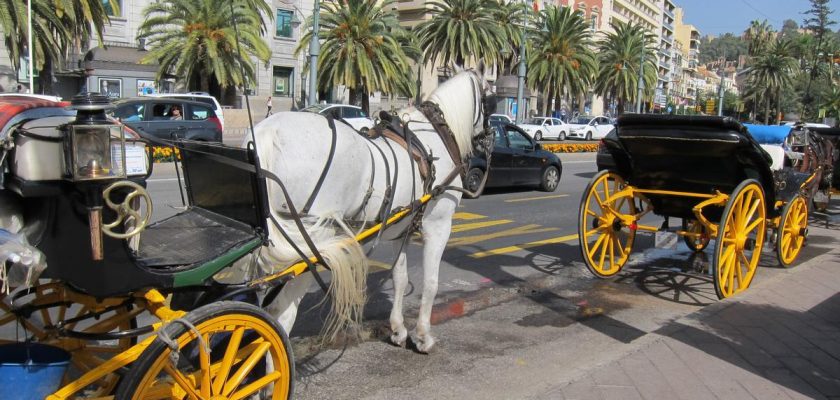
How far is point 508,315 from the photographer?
5590mm

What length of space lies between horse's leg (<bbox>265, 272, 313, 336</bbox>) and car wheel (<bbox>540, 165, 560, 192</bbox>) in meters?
11.4

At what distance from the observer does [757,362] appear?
421cm

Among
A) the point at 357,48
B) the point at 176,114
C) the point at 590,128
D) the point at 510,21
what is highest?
the point at 510,21

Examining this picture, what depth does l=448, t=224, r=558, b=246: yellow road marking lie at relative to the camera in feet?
27.5

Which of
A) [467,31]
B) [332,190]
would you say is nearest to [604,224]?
[332,190]

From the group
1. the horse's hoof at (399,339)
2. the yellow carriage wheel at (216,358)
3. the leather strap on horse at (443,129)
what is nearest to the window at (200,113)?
the leather strap on horse at (443,129)

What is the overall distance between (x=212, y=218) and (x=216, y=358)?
0.82m

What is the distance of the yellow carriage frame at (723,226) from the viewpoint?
227 inches

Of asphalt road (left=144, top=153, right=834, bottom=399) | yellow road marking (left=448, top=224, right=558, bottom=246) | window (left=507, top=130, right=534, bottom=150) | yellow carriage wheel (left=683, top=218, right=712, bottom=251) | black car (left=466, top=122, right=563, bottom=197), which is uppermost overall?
window (left=507, top=130, right=534, bottom=150)

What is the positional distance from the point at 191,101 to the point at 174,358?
15.8m

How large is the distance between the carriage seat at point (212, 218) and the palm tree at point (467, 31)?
108 feet

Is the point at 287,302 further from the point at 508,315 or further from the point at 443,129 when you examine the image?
the point at 508,315

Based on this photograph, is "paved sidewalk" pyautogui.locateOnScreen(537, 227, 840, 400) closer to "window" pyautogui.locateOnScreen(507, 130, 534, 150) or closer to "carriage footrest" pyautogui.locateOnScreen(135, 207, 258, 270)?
"carriage footrest" pyautogui.locateOnScreen(135, 207, 258, 270)

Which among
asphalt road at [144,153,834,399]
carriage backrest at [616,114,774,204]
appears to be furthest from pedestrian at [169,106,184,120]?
carriage backrest at [616,114,774,204]
